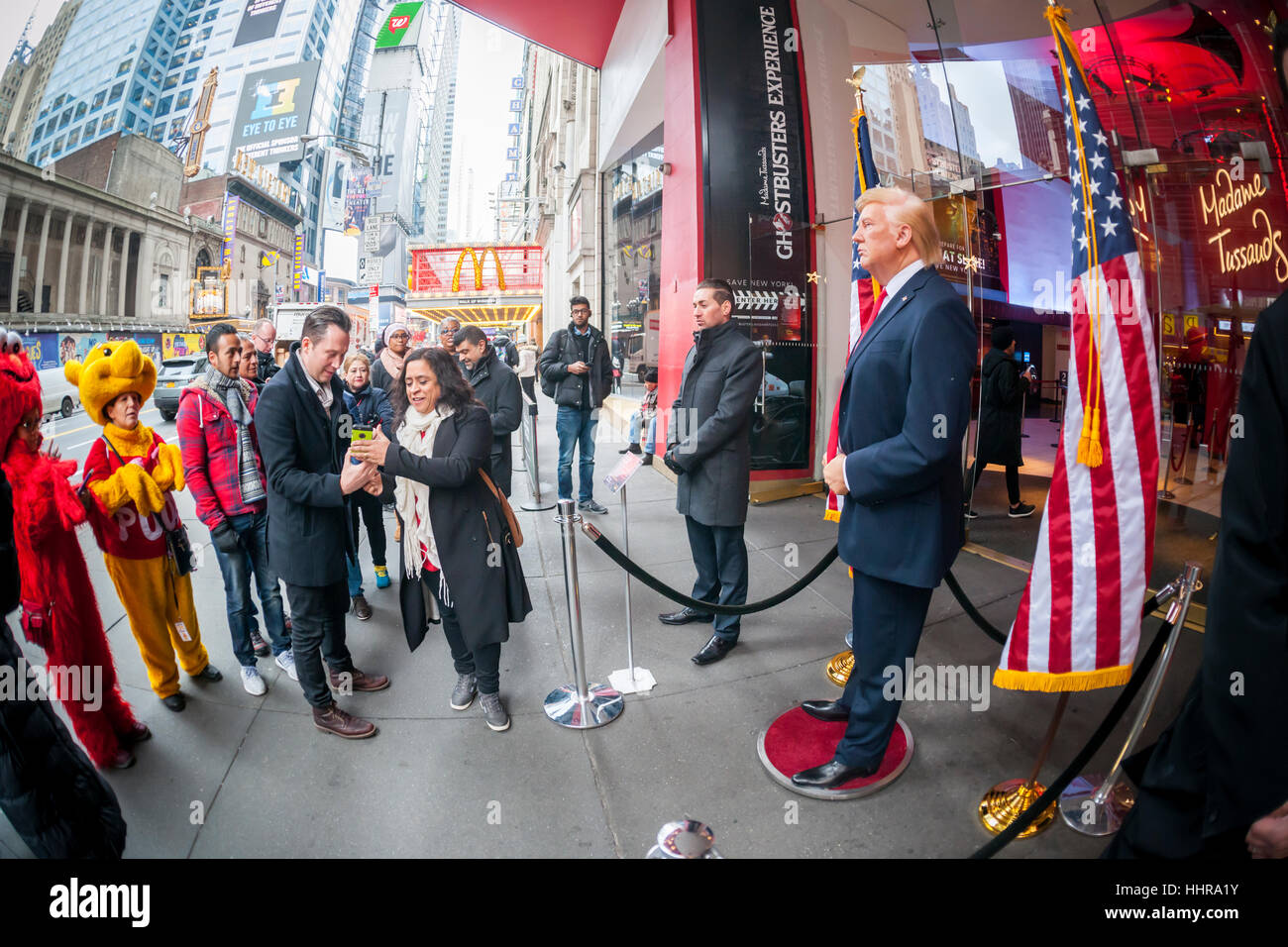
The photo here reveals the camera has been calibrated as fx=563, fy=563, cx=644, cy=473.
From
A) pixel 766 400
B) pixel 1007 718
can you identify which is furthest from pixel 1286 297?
pixel 766 400

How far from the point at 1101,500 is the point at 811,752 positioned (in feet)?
5.17

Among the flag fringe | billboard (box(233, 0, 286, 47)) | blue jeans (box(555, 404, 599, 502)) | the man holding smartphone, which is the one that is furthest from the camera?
blue jeans (box(555, 404, 599, 502))

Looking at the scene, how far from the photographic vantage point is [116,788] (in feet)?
7.79

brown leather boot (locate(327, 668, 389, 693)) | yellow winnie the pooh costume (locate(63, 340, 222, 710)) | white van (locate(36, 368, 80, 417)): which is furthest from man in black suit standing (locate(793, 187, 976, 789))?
white van (locate(36, 368, 80, 417))

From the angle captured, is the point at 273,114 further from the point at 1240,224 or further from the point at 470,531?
the point at 1240,224

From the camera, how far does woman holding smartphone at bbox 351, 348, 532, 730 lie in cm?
263

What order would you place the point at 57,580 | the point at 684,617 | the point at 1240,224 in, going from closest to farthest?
the point at 57,580, the point at 1240,224, the point at 684,617

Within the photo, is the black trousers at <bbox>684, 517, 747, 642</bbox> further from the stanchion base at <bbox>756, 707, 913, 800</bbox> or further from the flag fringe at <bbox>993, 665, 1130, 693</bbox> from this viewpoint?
the flag fringe at <bbox>993, 665, 1130, 693</bbox>

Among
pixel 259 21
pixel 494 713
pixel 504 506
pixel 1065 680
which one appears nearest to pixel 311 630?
pixel 494 713

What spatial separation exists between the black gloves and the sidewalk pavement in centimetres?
79

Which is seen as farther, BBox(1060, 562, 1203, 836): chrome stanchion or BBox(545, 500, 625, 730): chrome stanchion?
BBox(545, 500, 625, 730): chrome stanchion

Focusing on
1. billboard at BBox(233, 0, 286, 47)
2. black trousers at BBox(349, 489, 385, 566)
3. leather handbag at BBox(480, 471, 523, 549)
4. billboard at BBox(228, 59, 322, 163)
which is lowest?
black trousers at BBox(349, 489, 385, 566)

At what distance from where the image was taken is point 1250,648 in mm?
939

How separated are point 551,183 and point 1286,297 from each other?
2573cm
